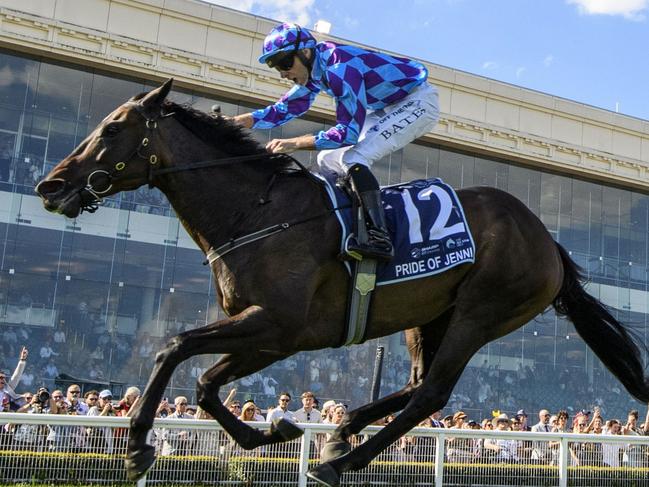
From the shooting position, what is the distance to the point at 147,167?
4.15 meters

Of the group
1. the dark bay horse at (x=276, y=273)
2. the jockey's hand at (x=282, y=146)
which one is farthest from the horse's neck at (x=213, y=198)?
the jockey's hand at (x=282, y=146)

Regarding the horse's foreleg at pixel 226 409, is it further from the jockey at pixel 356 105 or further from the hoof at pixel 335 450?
the jockey at pixel 356 105

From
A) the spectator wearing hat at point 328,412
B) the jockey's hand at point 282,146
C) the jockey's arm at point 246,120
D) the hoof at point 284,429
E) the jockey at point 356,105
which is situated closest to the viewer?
the hoof at point 284,429

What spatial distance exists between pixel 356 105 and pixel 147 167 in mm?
1107

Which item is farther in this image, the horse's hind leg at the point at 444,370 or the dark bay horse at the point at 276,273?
the horse's hind leg at the point at 444,370

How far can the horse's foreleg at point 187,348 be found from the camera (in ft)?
11.8

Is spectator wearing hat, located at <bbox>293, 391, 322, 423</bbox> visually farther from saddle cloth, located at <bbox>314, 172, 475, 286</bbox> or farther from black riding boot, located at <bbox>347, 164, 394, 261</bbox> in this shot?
black riding boot, located at <bbox>347, 164, 394, 261</bbox>

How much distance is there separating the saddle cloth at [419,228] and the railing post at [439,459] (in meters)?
2.98

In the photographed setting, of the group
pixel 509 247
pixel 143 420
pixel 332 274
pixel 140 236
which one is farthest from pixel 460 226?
pixel 140 236

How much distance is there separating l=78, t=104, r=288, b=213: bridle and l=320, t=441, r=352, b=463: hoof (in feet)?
5.19

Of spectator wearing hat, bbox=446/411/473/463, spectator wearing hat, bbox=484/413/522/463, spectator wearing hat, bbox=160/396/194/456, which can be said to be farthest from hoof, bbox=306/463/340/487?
spectator wearing hat, bbox=484/413/522/463

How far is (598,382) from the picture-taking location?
19672 mm

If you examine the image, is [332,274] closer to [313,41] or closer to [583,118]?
[313,41]

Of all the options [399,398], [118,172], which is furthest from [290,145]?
[399,398]
